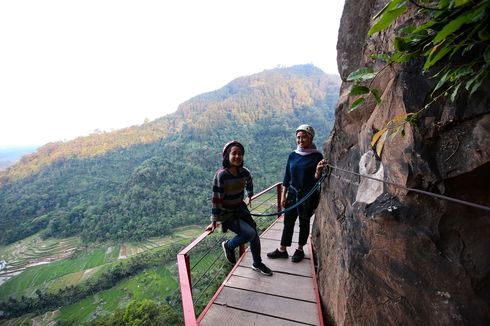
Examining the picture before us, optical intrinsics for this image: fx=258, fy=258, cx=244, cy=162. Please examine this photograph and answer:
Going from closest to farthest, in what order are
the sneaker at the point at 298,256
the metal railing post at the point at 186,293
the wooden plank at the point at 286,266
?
the metal railing post at the point at 186,293 → the wooden plank at the point at 286,266 → the sneaker at the point at 298,256

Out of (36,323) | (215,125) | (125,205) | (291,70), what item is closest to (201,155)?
(215,125)

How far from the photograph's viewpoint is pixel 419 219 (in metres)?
1.36

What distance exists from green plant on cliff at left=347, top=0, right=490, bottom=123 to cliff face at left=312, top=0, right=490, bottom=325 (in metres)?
0.12

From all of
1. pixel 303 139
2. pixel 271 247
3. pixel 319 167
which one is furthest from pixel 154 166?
pixel 319 167

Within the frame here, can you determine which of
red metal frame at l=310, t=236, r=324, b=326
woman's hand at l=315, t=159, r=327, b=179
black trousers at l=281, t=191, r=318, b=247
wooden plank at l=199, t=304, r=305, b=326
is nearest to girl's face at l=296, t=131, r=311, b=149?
woman's hand at l=315, t=159, r=327, b=179

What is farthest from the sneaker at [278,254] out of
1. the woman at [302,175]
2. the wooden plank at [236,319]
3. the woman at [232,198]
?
the wooden plank at [236,319]

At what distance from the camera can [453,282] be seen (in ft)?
4.13

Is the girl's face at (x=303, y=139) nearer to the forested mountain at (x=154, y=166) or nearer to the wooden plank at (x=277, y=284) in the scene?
the wooden plank at (x=277, y=284)

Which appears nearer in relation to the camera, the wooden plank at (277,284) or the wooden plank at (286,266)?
the wooden plank at (277,284)

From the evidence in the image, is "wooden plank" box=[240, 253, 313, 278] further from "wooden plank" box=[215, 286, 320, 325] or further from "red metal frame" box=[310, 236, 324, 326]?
"wooden plank" box=[215, 286, 320, 325]

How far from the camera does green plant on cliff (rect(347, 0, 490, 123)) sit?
771 millimetres

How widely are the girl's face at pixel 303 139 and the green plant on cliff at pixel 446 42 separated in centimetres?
145

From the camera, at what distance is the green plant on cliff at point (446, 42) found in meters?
0.77

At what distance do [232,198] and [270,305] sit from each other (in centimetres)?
119
